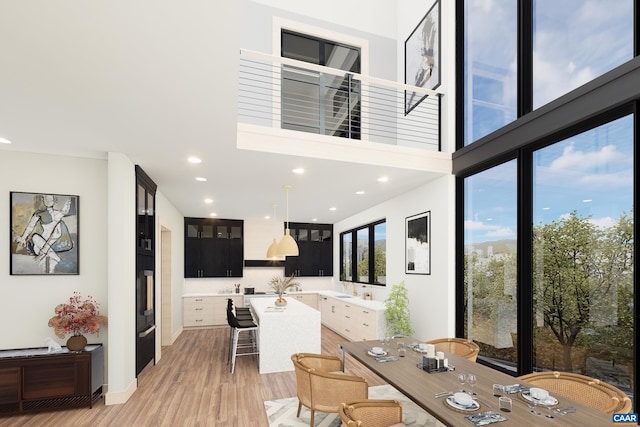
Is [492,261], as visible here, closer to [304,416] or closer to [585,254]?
[585,254]

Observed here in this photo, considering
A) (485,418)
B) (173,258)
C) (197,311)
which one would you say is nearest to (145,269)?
(173,258)

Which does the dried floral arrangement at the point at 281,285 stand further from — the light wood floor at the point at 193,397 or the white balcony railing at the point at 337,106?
Result: the white balcony railing at the point at 337,106

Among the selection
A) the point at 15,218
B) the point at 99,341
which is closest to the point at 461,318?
the point at 99,341

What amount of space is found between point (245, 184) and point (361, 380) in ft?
11.5

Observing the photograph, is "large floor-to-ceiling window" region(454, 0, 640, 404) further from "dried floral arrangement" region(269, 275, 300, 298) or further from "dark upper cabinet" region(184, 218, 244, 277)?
"dark upper cabinet" region(184, 218, 244, 277)

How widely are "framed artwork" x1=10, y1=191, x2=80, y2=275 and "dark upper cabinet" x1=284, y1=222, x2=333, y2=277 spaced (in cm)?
611

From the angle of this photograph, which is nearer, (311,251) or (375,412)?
(375,412)

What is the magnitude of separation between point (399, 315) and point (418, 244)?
109 cm

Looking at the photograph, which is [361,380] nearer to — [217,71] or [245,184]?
[217,71]

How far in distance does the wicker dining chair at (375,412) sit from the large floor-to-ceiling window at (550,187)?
5.99 feet

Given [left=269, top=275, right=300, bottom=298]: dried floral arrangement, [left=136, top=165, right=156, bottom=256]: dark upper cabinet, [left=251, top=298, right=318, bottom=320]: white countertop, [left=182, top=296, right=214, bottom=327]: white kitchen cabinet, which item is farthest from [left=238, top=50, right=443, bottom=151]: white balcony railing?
[left=182, top=296, right=214, bottom=327]: white kitchen cabinet

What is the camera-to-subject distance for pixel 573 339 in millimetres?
3150

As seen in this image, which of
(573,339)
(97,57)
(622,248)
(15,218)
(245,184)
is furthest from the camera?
(245,184)

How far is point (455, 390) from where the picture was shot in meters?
2.43
